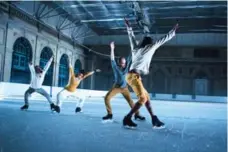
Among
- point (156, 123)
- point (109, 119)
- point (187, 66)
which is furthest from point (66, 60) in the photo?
point (187, 66)

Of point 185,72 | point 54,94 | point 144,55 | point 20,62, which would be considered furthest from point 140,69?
point 185,72

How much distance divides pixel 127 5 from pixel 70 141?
40.7 ft

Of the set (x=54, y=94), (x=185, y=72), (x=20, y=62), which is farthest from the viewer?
(x=185, y=72)

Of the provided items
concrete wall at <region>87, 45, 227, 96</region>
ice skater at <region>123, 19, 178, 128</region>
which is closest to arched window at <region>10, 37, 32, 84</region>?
concrete wall at <region>87, 45, 227, 96</region>

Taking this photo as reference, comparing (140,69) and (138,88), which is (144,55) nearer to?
(140,69)

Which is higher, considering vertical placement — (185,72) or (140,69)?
(185,72)

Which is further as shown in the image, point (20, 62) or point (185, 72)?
point (185, 72)

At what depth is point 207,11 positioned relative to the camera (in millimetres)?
15039

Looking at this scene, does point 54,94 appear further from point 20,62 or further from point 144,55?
point 144,55

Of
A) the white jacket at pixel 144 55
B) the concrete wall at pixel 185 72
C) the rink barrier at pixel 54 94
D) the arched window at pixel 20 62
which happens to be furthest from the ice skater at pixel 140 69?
the concrete wall at pixel 185 72

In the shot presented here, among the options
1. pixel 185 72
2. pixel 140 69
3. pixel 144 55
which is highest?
pixel 185 72

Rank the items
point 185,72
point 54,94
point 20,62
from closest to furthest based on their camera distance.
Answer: point 54,94 → point 20,62 → point 185,72

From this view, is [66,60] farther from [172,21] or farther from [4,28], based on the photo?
[172,21]

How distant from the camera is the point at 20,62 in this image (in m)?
12.6
